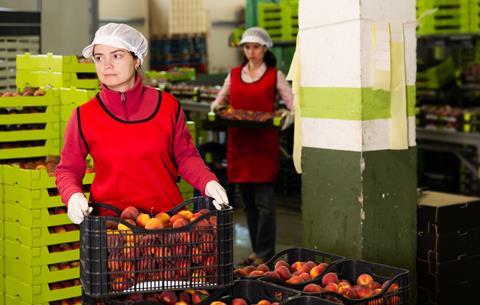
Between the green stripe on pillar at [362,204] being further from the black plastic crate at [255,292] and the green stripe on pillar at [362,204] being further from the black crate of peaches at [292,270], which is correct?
the black plastic crate at [255,292]

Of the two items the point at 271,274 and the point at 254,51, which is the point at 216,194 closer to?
the point at 271,274

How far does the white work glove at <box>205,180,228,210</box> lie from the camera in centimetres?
316

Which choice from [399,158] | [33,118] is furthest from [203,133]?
[399,158]

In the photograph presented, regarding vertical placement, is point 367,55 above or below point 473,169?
above

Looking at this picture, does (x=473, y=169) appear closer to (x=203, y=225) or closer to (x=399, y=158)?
(x=399, y=158)

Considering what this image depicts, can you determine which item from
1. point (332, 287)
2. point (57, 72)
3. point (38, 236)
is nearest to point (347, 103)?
point (332, 287)

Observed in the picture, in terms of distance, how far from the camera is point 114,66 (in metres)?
3.37

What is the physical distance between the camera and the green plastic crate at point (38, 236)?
461cm

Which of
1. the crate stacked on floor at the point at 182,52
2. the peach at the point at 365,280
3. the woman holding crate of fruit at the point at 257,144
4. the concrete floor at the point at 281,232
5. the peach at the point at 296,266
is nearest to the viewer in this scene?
the peach at the point at 365,280

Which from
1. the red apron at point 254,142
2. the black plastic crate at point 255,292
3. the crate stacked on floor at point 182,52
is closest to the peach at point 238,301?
the black plastic crate at point 255,292

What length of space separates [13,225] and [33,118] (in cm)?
70

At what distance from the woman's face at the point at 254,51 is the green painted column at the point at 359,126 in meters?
2.20

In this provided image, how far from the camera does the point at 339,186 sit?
4.42m

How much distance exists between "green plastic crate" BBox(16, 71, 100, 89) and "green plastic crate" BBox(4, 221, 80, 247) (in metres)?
1.11
